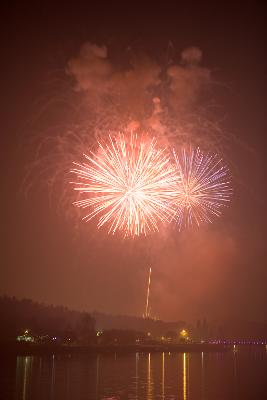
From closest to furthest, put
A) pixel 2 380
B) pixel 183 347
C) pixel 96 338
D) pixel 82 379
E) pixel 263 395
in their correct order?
pixel 263 395, pixel 2 380, pixel 82 379, pixel 96 338, pixel 183 347

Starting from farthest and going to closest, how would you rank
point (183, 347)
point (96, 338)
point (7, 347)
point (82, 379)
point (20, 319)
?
point (183, 347) < point (96, 338) < point (20, 319) < point (7, 347) < point (82, 379)

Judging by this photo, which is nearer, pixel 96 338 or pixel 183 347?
pixel 96 338

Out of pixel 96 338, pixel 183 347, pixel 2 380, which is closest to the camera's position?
pixel 2 380

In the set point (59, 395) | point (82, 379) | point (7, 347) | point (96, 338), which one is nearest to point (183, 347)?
point (96, 338)

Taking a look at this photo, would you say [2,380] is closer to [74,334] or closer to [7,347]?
[7,347]

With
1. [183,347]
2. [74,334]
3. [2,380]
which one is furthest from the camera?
[183,347]

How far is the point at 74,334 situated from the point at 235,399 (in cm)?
7868

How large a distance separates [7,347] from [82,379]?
120 feet

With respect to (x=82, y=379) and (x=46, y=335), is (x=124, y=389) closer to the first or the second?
(x=82, y=379)

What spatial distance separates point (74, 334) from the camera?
99.8 m

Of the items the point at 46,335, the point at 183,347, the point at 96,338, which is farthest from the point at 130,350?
the point at 183,347

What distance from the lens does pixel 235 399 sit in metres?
24.5

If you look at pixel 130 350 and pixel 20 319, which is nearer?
pixel 20 319

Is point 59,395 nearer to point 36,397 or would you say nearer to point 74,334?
point 36,397
